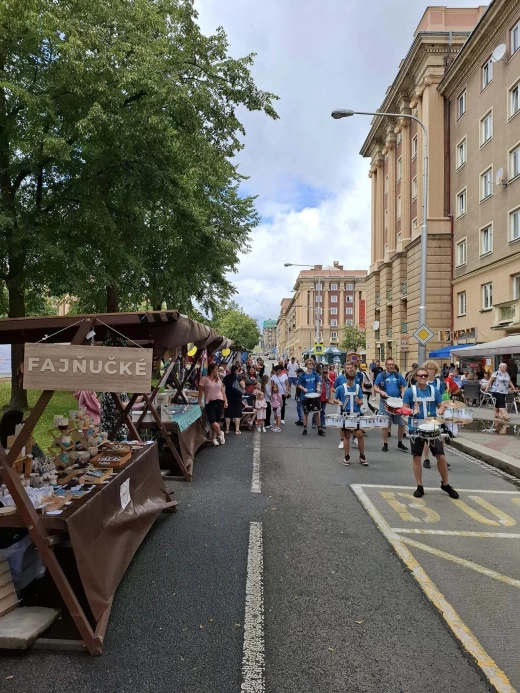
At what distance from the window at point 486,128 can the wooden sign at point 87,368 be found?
27.9m

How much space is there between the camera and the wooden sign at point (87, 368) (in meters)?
3.43

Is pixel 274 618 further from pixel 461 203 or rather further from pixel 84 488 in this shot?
pixel 461 203

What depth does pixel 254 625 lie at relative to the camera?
3512mm

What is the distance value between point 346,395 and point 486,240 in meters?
21.3

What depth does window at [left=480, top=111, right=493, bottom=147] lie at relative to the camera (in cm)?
2576

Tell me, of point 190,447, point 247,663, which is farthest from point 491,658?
point 190,447

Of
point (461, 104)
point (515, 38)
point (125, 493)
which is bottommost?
point (125, 493)

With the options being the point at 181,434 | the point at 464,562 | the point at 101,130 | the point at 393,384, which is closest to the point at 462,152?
the point at 393,384

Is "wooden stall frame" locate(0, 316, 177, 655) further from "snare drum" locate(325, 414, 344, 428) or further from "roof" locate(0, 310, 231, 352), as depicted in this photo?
"snare drum" locate(325, 414, 344, 428)

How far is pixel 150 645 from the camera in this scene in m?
3.26

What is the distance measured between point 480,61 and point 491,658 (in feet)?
102

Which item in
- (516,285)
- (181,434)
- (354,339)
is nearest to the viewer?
(181,434)

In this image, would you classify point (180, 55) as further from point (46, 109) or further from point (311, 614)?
point (311, 614)

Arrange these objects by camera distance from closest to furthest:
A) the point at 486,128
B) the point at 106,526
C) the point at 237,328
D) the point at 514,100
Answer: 1. the point at 106,526
2. the point at 514,100
3. the point at 486,128
4. the point at 237,328
